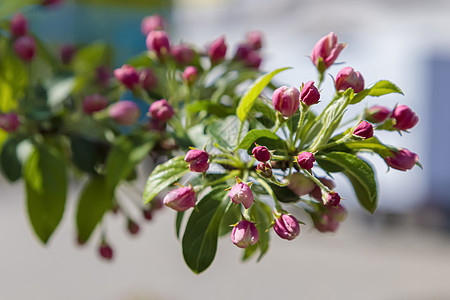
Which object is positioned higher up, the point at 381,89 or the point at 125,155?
the point at 381,89

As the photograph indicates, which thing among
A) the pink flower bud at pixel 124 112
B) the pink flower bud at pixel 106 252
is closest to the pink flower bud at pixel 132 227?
the pink flower bud at pixel 106 252

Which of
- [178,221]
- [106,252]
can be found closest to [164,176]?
[178,221]

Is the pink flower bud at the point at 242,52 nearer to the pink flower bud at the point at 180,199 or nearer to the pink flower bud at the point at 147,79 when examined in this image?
the pink flower bud at the point at 147,79

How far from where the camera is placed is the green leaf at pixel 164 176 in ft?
1.15

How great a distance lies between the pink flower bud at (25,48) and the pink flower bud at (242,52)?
21cm

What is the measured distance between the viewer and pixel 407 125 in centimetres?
36

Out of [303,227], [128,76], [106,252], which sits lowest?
[303,227]

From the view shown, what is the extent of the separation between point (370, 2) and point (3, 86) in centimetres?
410

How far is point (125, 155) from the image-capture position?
1.44ft

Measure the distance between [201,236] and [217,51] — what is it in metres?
0.22

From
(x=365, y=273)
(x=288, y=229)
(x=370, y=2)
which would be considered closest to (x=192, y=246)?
(x=288, y=229)

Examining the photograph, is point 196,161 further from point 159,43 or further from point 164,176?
point 159,43

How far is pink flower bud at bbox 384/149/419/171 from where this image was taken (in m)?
0.33

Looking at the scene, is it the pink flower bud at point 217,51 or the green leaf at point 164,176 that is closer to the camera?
the green leaf at point 164,176
